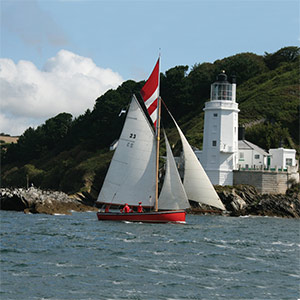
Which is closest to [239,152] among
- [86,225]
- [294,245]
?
[86,225]

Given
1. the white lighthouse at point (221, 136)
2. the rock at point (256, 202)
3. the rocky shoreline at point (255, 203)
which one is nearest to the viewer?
the rocky shoreline at point (255, 203)

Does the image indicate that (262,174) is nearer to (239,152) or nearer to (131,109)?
(239,152)

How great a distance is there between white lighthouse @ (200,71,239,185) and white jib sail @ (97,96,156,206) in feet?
76.5

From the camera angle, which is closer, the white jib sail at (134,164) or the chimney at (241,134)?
the white jib sail at (134,164)

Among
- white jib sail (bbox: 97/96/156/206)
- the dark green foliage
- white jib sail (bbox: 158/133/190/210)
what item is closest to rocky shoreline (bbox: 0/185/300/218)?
white jib sail (bbox: 97/96/156/206)

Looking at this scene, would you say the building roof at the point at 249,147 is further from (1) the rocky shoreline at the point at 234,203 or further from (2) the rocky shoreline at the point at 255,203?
(2) the rocky shoreline at the point at 255,203

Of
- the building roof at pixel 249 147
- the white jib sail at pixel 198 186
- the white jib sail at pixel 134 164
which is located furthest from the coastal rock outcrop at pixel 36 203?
the building roof at pixel 249 147

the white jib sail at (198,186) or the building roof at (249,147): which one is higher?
the building roof at (249,147)

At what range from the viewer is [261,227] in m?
43.9

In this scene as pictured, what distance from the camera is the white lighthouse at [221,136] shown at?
65.6 metres

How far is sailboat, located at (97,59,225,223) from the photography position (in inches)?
1679

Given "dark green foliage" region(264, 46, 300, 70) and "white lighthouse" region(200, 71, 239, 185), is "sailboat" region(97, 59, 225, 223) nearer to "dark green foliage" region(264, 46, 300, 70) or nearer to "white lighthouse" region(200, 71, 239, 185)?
"white lighthouse" region(200, 71, 239, 185)

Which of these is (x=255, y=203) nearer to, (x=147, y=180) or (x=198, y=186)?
(x=198, y=186)

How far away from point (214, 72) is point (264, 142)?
118 ft
